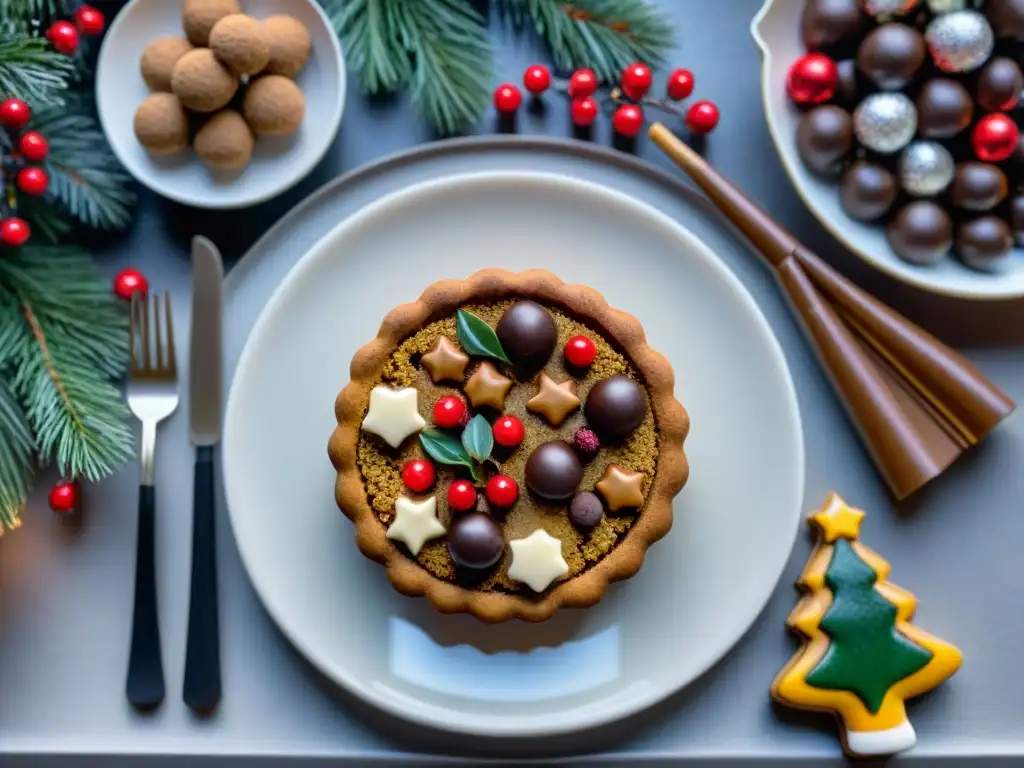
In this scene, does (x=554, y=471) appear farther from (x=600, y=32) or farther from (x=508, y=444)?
(x=600, y=32)

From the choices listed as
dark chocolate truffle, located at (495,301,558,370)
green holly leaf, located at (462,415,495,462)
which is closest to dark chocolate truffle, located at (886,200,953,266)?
dark chocolate truffle, located at (495,301,558,370)

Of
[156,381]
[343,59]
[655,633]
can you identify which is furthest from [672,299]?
[156,381]

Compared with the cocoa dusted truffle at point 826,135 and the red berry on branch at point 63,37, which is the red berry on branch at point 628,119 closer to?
the cocoa dusted truffle at point 826,135

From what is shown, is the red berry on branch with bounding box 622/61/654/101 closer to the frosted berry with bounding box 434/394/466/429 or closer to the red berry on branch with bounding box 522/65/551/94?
the red berry on branch with bounding box 522/65/551/94

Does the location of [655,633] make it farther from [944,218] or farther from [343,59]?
[343,59]

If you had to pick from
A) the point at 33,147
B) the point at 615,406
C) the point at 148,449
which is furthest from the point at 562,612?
the point at 33,147
